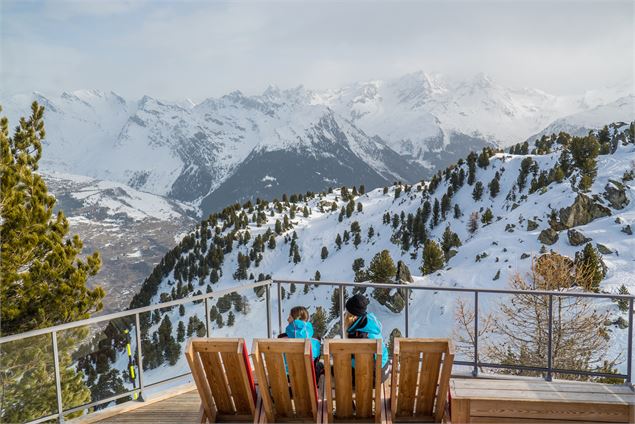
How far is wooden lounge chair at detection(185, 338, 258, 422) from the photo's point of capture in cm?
396

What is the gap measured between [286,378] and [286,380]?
0.03 m

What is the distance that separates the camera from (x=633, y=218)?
4081 centimetres

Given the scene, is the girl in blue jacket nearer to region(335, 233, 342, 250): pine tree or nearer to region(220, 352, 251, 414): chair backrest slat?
region(220, 352, 251, 414): chair backrest slat

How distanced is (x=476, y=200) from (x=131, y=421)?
66.9 m

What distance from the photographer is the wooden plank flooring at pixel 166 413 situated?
5.79 m

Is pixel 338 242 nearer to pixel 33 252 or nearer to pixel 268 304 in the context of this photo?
pixel 33 252

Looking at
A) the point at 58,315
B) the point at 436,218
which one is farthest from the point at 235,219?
the point at 58,315

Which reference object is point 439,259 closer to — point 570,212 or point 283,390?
point 570,212

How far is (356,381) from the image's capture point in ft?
12.9

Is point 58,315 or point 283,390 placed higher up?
point 283,390

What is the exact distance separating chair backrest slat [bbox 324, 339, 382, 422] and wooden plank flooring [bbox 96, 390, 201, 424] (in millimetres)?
2257

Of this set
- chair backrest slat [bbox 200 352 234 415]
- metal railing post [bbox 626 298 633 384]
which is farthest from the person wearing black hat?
metal railing post [bbox 626 298 633 384]

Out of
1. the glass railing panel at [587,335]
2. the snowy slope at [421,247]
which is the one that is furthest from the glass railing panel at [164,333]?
the glass railing panel at [587,335]

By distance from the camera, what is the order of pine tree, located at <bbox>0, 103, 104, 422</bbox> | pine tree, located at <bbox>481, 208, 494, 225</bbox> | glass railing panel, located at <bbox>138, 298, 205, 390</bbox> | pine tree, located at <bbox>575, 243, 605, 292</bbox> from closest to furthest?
glass railing panel, located at <bbox>138, 298, 205, 390</bbox> → pine tree, located at <bbox>0, 103, 104, 422</bbox> → pine tree, located at <bbox>575, 243, 605, 292</bbox> → pine tree, located at <bbox>481, 208, 494, 225</bbox>
